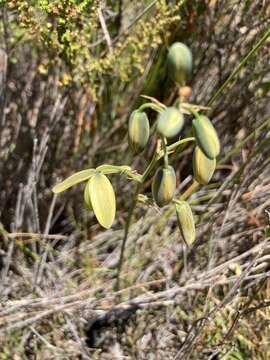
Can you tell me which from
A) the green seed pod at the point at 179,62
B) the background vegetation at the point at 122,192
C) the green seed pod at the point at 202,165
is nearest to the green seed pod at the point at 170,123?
the green seed pod at the point at 179,62

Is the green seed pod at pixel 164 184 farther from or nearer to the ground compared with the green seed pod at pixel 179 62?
nearer to the ground

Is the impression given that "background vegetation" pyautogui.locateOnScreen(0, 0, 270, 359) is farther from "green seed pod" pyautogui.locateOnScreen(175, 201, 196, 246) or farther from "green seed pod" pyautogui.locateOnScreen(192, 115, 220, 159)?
"green seed pod" pyautogui.locateOnScreen(192, 115, 220, 159)

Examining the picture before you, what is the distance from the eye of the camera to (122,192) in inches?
59.0

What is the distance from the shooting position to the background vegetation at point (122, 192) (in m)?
1.09

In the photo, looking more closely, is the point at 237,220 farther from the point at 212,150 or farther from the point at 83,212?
the point at 212,150

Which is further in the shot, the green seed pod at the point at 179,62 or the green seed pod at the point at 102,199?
the green seed pod at the point at 102,199

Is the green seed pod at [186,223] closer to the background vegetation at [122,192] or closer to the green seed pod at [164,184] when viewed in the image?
the green seed pod at [164,184]

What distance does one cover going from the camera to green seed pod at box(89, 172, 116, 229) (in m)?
0.80

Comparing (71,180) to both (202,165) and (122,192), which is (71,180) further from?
(122,192)

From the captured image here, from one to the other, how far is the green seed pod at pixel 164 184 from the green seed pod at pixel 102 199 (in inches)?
2.4

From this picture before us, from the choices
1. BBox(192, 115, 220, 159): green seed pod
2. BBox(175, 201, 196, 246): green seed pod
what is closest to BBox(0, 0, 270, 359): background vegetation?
BBox(175, 201, 196, 246): green seed pod

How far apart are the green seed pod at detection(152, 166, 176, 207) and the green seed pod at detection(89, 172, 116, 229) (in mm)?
62

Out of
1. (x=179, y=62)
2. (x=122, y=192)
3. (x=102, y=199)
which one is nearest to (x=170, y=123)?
(x=179, y=62)

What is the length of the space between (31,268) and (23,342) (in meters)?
0.26
